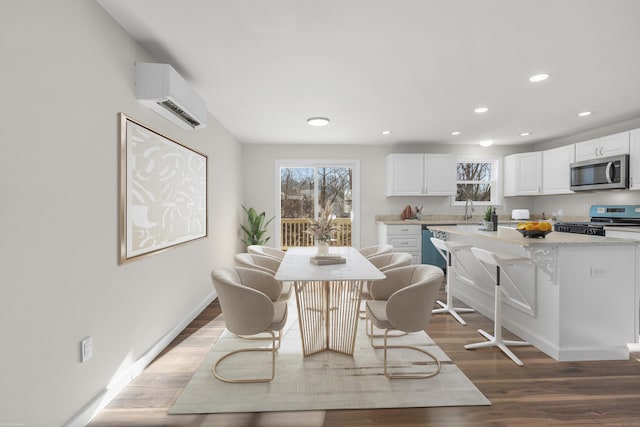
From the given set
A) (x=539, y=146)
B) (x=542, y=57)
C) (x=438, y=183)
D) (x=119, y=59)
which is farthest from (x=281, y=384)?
(x=539, y=146)

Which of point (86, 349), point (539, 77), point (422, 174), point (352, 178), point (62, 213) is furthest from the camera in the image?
point (352, 178)

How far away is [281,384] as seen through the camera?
2.06m

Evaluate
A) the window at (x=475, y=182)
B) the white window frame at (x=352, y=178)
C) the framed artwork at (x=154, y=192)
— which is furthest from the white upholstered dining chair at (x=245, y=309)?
the window at (x=475, y=182)

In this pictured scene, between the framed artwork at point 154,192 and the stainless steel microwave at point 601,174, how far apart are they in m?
5.16

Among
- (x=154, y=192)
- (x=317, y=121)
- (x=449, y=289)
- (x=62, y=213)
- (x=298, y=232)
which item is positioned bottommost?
(x=449, y=289)

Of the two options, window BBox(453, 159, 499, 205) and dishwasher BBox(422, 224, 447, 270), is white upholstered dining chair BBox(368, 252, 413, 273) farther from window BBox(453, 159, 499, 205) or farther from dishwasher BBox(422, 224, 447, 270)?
window BBox(453, 159, 499, 205)

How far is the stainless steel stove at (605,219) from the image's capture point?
3.92 m

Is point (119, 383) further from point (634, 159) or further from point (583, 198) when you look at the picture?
point (583, 198)

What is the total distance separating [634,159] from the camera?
12.3ft

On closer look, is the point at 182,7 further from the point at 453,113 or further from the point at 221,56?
the point at 453,113

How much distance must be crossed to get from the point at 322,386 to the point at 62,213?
1815mm

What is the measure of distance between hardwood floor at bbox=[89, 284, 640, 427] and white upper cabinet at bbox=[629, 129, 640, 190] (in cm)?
240

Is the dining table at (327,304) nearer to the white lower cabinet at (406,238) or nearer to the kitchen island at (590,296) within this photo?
the kitchen island at (590,296)

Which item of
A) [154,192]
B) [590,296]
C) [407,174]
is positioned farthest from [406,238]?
[154,192]
